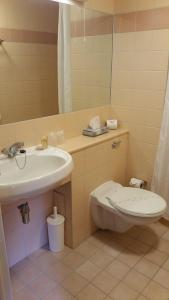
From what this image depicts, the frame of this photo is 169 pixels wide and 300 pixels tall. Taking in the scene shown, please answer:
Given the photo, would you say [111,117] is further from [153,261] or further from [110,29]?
[153,261]

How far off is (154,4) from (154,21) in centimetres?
12

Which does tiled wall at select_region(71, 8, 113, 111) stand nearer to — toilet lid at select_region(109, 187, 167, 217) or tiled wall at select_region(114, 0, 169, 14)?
tiled wall at select_region(114, 0, 169, 14)

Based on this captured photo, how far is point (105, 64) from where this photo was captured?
2.21 m

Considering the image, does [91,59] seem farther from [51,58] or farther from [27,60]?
[27,60]

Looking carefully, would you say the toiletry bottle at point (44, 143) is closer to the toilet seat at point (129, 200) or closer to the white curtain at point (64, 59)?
the white curtain at point (64, 59)

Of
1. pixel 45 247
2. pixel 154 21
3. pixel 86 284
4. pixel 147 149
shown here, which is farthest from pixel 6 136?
pixel 154 21

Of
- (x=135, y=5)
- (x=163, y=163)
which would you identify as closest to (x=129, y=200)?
(x=163, y=163)

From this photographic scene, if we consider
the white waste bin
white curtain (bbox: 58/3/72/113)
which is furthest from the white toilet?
white curtain (bbox: 58/3/72/113)

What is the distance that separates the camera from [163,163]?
2057 mm

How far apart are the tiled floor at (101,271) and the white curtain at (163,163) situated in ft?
1.27

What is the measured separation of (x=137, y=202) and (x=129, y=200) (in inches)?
2.4

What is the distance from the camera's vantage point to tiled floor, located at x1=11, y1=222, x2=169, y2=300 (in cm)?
155

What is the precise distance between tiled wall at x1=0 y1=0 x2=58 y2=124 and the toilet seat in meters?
0.76

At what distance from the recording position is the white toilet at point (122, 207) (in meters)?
1.68
